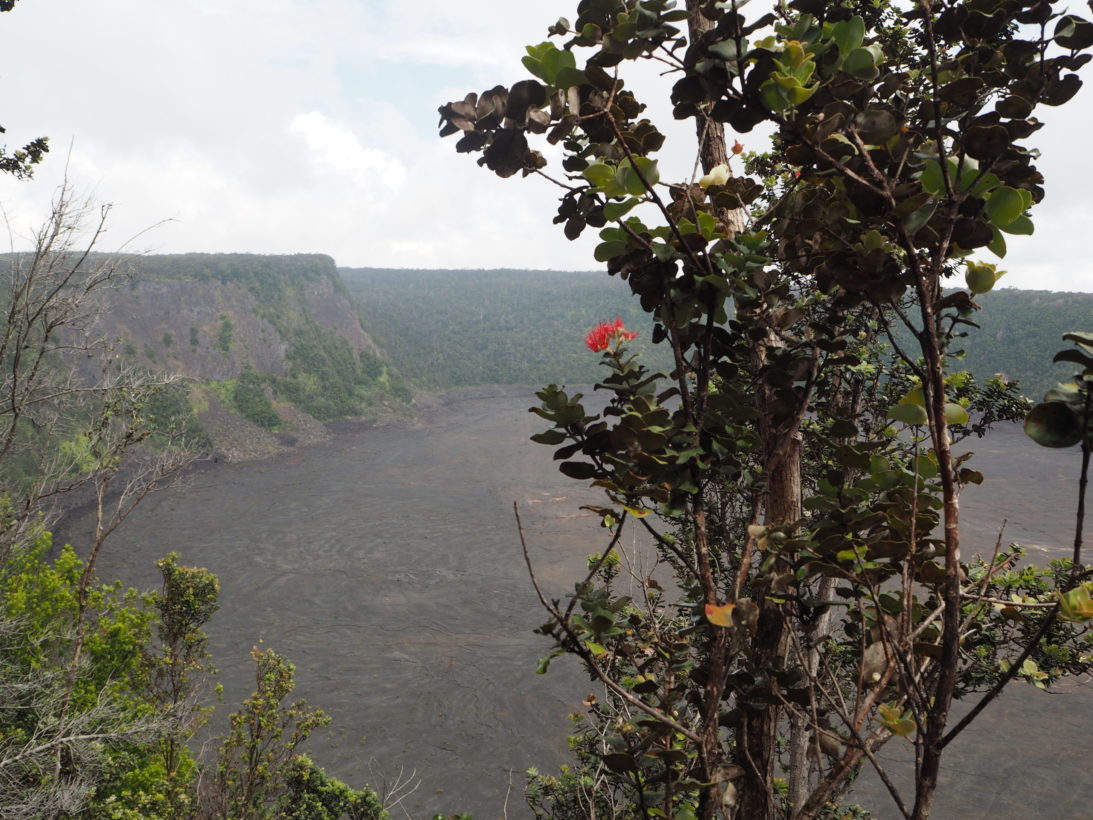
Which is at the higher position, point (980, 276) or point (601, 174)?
point (601, 174)

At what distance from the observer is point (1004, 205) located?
3.56ft

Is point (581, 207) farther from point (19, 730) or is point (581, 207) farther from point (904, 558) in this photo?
point (19, 730)

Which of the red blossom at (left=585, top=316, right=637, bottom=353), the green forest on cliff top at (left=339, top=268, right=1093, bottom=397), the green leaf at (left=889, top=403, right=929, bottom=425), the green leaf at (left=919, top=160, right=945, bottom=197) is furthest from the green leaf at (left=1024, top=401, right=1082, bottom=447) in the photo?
the green forest on cliff top at (left=339, top=268, right=1093, bottom=397)

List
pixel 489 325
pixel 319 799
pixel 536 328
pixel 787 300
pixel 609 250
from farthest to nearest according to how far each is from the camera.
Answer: pixel 489 325 → pixel 536 328 → pixel 319 799 → pixel 787 300 → pixel 609 250

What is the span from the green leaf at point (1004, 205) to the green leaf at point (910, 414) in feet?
1.07

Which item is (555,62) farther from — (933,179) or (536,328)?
(536,328)

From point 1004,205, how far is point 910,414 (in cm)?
36

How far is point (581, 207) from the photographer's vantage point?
151 centimetres

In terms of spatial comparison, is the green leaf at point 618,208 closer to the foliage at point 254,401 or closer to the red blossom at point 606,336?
the red blossom at point 606,336

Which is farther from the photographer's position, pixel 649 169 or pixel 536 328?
pixel 536 328

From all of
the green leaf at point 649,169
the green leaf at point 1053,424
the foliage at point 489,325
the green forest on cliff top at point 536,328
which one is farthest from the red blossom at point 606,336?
the foliage at point 489,325

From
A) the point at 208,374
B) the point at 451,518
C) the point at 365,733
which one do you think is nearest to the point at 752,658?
the point at 365,733

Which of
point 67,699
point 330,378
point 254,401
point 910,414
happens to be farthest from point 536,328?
point 910,414

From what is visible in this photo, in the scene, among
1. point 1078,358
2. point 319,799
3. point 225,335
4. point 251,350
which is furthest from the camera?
point 251,350
